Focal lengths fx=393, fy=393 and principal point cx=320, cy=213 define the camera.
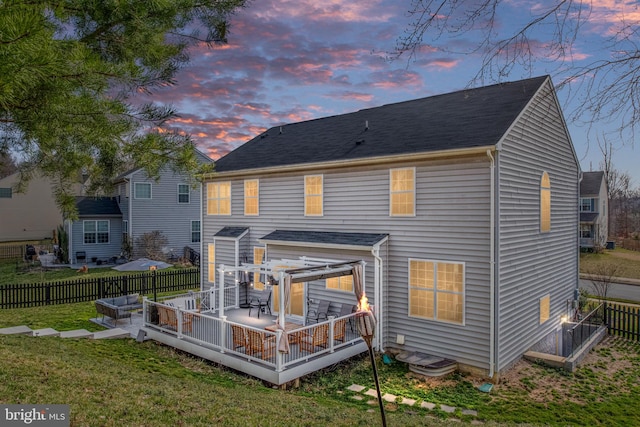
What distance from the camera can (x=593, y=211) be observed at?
1572 inches

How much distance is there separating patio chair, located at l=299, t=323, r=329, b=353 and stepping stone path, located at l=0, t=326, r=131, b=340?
6278 mm

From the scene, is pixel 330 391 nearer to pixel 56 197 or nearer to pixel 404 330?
pixel 404 330

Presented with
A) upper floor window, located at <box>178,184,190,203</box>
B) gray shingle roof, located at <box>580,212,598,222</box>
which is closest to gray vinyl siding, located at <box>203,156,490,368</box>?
upper floor window, located at <box>178,184,190,203</box>

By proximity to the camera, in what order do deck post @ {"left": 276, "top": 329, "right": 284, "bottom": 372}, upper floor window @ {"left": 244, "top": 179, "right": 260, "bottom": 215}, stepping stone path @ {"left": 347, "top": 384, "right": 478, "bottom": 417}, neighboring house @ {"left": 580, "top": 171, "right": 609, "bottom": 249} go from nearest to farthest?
1. stepping stone path @ {"left": 347, "top": 384, "right": 478, "bottom": 417}
2. deck post @ {"left": 276, "top": 329, "right": 284, "bottom": 372}
3. upper floor window @ {"left": 244, "top": 179, "right": 260, "bottom": 215}
4. neighboring house @ {"left": 580, "top": 171, "right": 609, "bottom": 249}

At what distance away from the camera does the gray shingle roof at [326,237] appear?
38.2 ft

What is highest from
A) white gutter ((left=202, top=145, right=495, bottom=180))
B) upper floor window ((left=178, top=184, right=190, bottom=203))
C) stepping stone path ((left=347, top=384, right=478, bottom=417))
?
white gutter ((left=202, top=145, right=495, bottom=180))

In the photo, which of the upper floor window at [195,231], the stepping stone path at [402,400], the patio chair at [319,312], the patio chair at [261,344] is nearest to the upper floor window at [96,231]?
the upper floor window at [195,231]

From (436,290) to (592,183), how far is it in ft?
132

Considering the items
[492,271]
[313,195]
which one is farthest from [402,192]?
[313,195]

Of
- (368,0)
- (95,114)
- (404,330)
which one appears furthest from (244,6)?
(404,330)

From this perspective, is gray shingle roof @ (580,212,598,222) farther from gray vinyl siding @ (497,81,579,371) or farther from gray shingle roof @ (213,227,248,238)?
gray shingle roof @ (213,227,248,238)

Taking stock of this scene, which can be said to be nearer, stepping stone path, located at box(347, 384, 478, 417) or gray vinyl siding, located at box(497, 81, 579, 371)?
stepping stone path, located at box(347, 384, 478, 417)

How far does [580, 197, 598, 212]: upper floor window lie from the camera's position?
4022cm

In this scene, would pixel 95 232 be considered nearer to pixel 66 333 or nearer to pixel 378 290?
pixel 66 333
